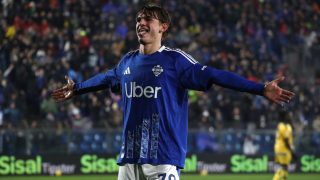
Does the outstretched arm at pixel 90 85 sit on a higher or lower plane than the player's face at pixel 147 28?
lower

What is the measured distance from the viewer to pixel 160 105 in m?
5.45

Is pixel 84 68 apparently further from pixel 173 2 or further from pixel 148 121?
pixel 148 121

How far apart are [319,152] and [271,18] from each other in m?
6.38

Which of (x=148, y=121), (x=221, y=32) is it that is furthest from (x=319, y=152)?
(x=148, y=121)

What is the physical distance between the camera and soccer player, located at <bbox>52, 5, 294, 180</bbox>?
5.46m

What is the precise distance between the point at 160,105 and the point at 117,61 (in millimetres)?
15480

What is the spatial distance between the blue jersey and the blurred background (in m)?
13.2

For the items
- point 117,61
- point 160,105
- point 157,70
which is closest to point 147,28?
point 157,70

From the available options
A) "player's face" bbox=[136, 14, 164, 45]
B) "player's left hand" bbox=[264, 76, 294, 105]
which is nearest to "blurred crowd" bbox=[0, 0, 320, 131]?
"player's face" bbox=[136, 14, 164, 45]

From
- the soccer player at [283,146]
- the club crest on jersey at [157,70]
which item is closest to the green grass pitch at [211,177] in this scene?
the soccer player at [283,146]

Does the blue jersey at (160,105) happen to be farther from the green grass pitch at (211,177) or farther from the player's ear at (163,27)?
the green grass pitch at (211,177)

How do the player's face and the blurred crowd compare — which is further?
the blurred crowd

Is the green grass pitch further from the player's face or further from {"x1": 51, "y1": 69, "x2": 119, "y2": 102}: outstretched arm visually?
the player's face

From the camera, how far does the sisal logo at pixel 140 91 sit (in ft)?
17.9
